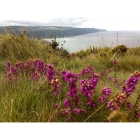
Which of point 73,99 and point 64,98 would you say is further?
point 64,98

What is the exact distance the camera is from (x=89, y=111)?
7.14 ft

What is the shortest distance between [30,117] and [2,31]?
678 centimetres

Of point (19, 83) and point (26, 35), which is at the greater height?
point (26, 35)

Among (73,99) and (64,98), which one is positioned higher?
(73,99)

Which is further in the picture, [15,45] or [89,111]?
[15,45]
